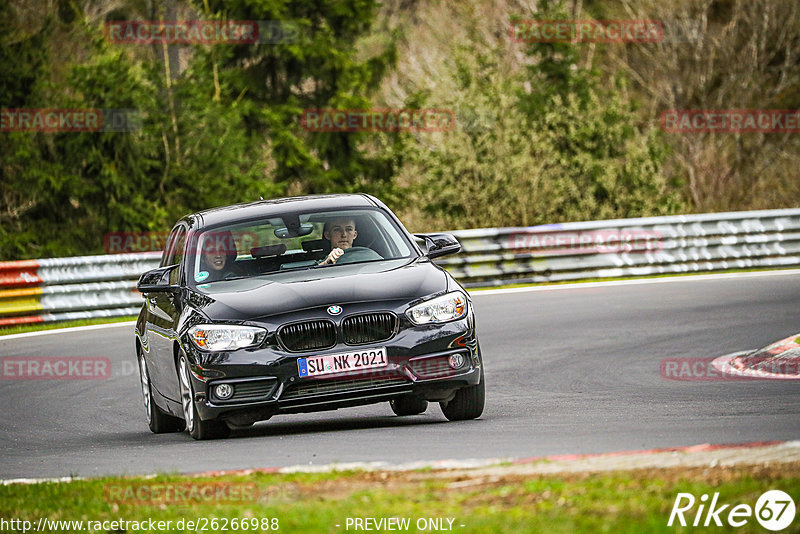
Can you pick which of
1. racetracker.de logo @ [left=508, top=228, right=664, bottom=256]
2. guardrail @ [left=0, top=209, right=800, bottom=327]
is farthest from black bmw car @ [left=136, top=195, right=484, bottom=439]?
racetracker.de logo @ [left=508, top=228, right=664, bottom=256]

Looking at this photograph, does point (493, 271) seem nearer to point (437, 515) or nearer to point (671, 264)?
point (671, 264)

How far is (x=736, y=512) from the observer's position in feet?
17.6

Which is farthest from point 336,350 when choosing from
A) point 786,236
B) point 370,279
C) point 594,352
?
point 786,236

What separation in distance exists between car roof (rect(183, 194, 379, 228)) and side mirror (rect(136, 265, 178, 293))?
17.4 inches

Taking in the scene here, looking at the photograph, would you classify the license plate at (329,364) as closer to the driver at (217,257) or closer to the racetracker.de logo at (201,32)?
the driver at (217,257)

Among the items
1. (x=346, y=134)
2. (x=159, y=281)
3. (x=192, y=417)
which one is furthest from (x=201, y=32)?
(x=192, y=417)

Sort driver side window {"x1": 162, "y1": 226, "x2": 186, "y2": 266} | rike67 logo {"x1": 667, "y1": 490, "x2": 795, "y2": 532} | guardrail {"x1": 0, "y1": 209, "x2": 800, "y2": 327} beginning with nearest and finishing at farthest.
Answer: rike67 logo {"x1": 667, "y1": 490, "x2": 795, "y2": 532} → driver side window {"x1": 162, "y1": 226, "x2": 186, "y2": 266} → guardrail {"x1": 0, "y1": 209, "x2": 800, "y2": 327}

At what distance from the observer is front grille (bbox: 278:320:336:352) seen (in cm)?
891

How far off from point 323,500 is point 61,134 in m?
25.1

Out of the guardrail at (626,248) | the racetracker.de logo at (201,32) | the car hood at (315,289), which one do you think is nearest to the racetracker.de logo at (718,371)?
the car hood at (315,289)

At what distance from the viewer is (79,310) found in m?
20.7

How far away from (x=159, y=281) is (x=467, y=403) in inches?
104

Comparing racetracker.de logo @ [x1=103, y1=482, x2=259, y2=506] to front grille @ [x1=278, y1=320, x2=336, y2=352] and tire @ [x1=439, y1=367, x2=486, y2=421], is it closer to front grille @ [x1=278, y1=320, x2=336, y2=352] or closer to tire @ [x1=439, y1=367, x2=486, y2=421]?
front grille @ [x1=278, y1=320, x2=336, y2=352]

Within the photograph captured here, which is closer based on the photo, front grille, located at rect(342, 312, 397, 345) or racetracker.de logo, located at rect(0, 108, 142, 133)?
front grille, located at rect(342, 312, 397, 345)
